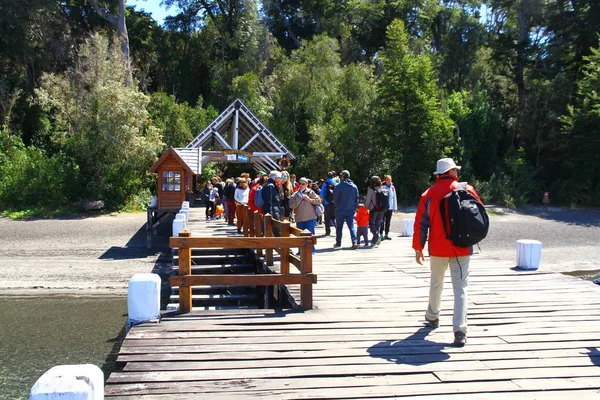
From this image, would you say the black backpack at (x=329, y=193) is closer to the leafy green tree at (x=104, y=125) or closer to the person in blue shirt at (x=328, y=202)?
the person in blue shirt at (x=328, y=202)

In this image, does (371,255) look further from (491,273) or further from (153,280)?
(153,280)

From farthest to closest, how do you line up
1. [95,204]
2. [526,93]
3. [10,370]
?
[526,93] < [95,204] < [10,370]

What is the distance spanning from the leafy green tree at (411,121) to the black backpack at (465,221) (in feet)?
85.1

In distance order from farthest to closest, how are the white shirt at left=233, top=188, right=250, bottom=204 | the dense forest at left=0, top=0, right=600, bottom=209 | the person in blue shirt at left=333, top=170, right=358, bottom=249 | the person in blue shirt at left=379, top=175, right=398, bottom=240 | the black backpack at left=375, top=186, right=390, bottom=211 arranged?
1. the dense forest at left=0, top=0, right=600, bottom=209
2. the white shirt at left=233, top=188, right=250, bottom=204
3. the person in blue shirt at left=379, top=175, right=398, bottom=240
4. the black backpack at left=375, top=186, right=390, bottom=211
5. the person in blue shirt at left=333, top=170, right=358, bottom=249

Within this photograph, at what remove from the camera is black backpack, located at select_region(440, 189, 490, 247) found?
557 centimetres

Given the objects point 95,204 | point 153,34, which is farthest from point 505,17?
point 95,204

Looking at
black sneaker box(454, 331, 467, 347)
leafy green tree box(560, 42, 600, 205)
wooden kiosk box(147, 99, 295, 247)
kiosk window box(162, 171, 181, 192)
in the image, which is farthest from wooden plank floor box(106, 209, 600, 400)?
leafy green tree box(560, 42, 600, 205)

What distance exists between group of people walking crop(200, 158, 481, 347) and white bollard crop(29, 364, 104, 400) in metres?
3.83

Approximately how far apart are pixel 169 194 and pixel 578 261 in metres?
15.4

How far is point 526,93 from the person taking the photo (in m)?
38.2

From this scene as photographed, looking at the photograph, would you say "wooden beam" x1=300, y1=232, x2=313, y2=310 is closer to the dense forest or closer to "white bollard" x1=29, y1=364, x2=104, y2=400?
"white bollard" x1=29, y1=364, x2=104, y2=400

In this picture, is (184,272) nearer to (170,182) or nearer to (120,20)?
(170,182)

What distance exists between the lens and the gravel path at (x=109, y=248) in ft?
51.7

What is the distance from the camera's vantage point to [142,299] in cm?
649
